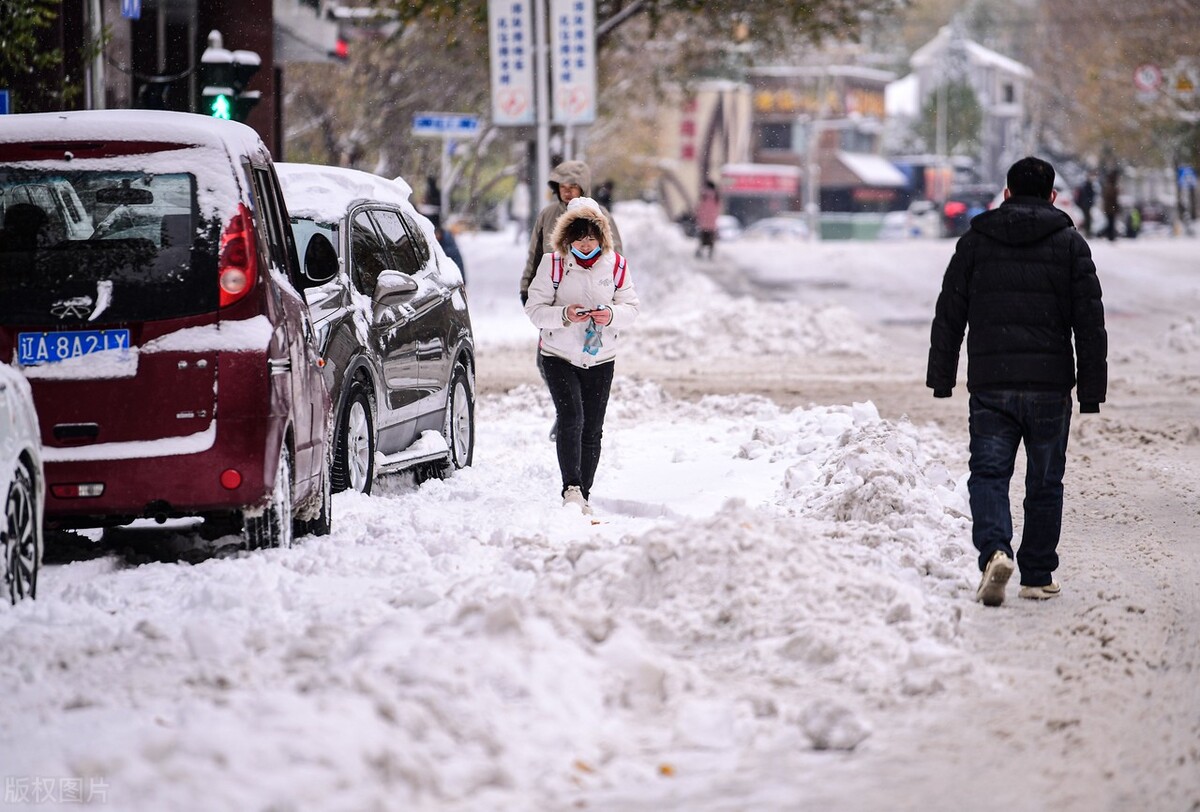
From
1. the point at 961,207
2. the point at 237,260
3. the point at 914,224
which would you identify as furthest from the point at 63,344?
the point at 914,224

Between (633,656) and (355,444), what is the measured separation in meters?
4.51

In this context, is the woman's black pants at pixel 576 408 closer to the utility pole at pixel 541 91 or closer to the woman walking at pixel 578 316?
the woman walking at pixel 578 316

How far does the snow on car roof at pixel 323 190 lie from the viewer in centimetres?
1071

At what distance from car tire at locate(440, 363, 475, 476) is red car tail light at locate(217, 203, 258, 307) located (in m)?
3.97

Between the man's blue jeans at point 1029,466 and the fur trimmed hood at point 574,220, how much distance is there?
2834mm

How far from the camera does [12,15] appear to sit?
14891mm

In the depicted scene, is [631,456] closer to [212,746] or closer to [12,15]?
[12,15]

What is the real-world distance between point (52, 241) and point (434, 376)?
12.4 ft

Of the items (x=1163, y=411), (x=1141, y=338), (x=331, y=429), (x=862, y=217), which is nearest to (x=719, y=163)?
(x=862, y=217)

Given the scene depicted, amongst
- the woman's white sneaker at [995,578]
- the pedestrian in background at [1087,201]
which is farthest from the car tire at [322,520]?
the pedestrian in background at [1087,201]

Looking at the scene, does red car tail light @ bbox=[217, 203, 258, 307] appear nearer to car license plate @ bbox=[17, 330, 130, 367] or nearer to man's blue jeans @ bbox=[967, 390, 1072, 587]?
car license plate @ bbox=[17, 330, 130, 367]

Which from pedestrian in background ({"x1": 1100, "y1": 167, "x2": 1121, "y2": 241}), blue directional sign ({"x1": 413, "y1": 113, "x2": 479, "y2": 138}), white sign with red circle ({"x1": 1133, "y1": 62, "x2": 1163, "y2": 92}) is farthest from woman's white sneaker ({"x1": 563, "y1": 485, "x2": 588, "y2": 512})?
white sign with red circle ({"x1": 1133, "y1": 62, "x2": 1163, "y2": 92})

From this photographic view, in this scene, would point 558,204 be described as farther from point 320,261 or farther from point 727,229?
point 727,229

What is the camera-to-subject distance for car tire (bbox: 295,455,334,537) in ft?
29.9
